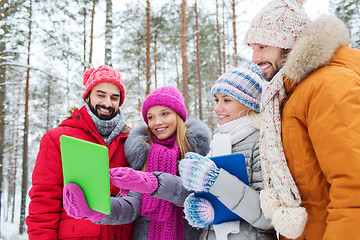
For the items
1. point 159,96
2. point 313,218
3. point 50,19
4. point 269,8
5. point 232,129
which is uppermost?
point 50,19

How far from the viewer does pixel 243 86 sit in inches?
84.4

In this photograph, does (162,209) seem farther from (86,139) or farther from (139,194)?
(86,139)

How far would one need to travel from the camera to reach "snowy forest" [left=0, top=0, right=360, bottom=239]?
764cm

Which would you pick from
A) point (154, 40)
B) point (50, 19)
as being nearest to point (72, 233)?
point (50, 19)

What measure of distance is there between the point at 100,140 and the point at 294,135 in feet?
5.88

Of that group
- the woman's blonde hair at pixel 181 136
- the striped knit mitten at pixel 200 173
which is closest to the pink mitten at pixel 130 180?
the striped knit mitten at pixel 200 173

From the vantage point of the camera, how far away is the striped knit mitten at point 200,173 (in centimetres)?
165

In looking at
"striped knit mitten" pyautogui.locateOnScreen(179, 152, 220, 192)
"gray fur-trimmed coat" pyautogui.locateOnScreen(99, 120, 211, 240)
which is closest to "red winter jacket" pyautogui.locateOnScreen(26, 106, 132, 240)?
"gray fur-trimmed coat" pyautogui.locateOnScreen(99, 120, 211, 240)

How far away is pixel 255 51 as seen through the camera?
74.7 inches

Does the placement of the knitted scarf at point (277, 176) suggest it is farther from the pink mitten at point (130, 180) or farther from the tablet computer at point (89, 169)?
the tablet computer at point (89, 169)

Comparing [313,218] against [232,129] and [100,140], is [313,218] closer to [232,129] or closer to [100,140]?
[232,129]

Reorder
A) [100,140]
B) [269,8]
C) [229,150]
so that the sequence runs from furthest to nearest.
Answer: [100,140], [229,150], [269,8]

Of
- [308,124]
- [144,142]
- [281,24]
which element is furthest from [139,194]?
[281,24]

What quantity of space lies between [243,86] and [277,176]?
85 centimetres
